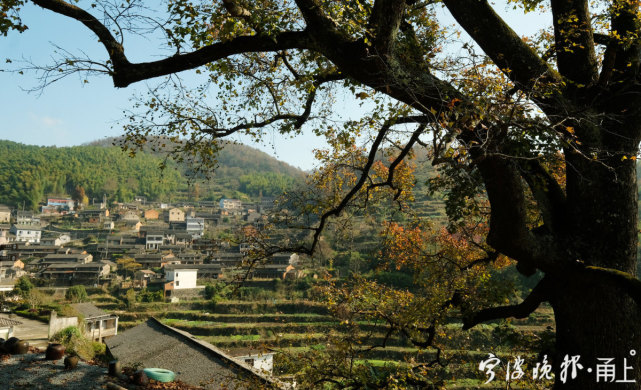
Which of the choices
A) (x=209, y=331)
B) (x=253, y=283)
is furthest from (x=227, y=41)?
(x=253, y=283)

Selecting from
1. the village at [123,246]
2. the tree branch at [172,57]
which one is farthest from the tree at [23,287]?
the tree branch at [172,57]

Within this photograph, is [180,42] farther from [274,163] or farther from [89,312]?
[274,163]

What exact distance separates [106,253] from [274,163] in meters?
122

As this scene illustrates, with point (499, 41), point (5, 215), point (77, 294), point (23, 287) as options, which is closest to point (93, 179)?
point (5, 215)

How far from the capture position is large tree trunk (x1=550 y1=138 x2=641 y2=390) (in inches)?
128

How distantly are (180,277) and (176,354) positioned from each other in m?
29.8

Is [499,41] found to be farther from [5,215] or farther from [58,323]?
[5,215]

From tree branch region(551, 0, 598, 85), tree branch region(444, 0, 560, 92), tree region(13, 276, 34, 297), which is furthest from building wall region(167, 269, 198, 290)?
tree branch region(551, 0, 598, 85)

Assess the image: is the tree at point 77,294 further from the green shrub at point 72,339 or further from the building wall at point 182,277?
the green shrub at point 72,339

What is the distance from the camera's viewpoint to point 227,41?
3432 mm

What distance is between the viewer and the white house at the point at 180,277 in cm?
4244

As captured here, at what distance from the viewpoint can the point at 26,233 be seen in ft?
205

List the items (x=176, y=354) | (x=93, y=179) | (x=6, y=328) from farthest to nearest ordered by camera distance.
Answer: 1. (x=93, y=179)
2. (x=6, y=328)
3. (x=176, y=354)

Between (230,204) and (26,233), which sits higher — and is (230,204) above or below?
above
